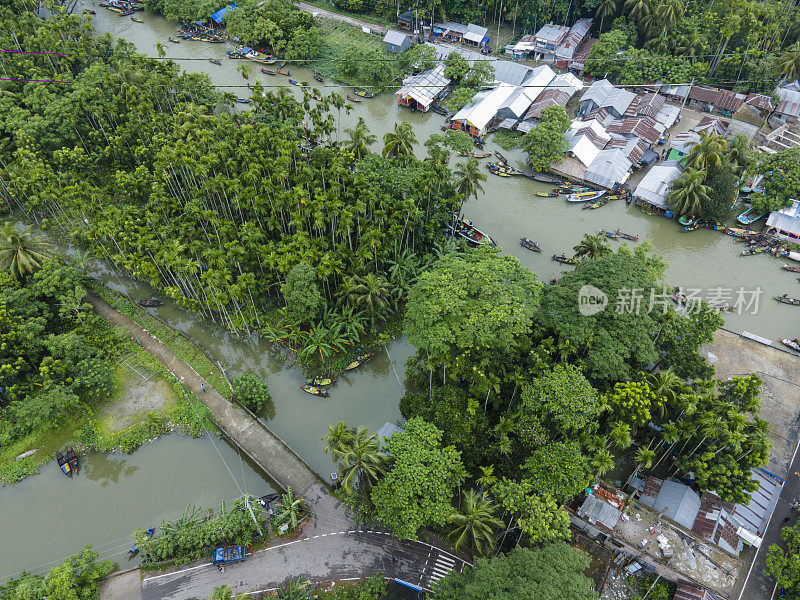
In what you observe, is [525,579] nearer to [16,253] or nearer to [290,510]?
[290,510]

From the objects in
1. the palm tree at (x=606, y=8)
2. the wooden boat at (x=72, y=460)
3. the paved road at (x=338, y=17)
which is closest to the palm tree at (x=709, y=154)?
the palm tree at (x=606, y=8)

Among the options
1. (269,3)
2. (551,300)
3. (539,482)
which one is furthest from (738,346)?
(269,3)

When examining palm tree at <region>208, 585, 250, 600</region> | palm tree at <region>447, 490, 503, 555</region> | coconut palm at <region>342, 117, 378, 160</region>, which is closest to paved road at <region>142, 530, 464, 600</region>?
palm tree at <region>208, 585, 250, 600</region>

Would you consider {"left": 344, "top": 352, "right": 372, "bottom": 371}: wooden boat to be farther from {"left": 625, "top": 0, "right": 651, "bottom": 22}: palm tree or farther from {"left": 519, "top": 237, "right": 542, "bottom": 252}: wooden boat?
{"left": 625, "top": 0, "right": 651, "bottom": 22}: palm tree

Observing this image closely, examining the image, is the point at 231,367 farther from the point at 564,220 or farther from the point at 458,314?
the point at 564,220

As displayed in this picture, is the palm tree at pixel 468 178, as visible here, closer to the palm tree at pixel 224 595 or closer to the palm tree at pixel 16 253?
the palm tree at pixel 224 595

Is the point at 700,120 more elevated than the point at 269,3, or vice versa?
the point at 269,3
